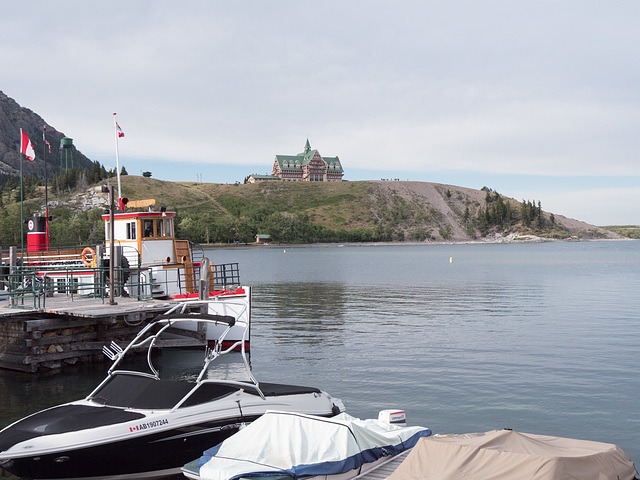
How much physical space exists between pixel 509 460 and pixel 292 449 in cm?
333

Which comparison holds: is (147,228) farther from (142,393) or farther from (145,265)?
(142,393)

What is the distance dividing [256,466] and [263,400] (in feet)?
10.6

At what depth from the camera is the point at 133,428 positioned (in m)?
10.5

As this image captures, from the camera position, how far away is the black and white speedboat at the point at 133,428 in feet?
33.5

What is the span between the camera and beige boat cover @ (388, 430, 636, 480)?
26.6ft

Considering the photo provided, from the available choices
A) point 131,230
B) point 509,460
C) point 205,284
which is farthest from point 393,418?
point 131,230

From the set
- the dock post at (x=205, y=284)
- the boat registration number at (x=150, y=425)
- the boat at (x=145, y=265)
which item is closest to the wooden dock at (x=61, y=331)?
the dock post at (x=205, y=284)

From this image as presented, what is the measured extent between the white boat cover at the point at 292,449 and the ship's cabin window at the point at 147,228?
62.0 ft

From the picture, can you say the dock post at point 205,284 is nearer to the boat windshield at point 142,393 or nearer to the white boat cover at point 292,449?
the boat windshield at point 142,393

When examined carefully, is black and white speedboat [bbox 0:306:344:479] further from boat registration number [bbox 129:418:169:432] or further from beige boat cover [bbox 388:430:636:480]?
beige boat cover [bbox 388:430:636:480]

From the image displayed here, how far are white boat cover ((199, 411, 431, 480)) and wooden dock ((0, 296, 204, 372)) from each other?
11.5 m

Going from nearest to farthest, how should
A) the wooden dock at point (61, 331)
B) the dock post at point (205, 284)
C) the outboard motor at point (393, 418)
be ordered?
the outboard motor at point (393, 418) → the wooden dock at point (61, 331) → the dock post at point (205, 284)

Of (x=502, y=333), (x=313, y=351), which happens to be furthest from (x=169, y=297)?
(x=502, y=333)

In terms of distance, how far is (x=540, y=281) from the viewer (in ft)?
201
